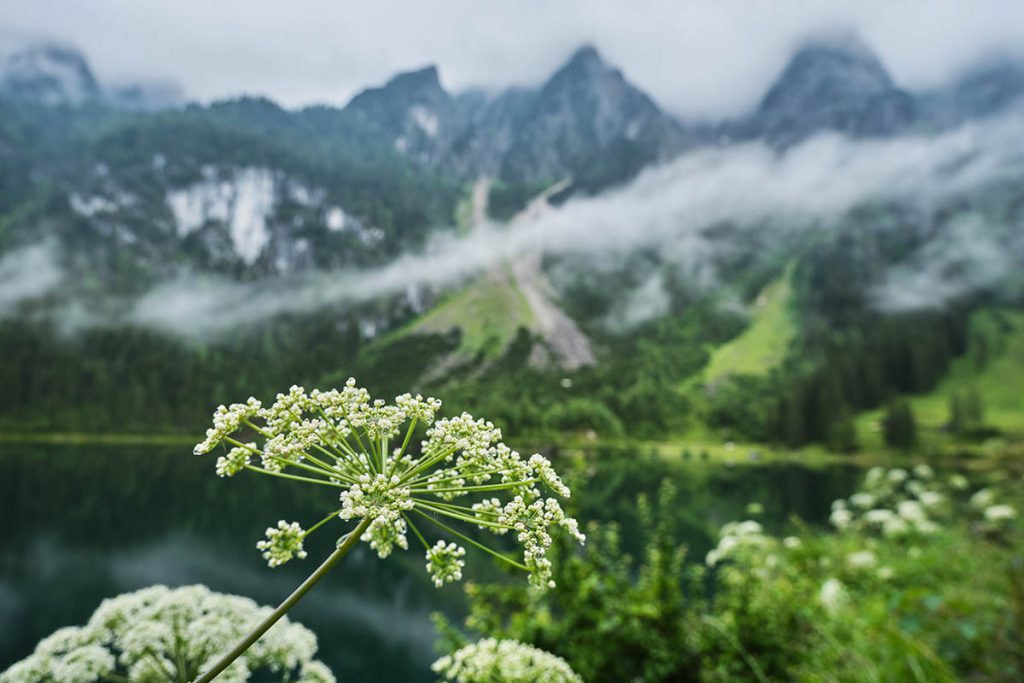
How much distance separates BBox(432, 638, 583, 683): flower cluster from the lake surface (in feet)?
13.0

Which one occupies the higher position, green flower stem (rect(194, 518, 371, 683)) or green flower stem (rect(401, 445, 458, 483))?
green flower stem (rect(401, 445, 458, 483))

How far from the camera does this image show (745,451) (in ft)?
414

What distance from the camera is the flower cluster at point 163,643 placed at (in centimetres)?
281

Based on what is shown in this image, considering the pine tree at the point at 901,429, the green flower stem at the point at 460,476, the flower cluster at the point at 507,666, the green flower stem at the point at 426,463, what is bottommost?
the pine tree at the point at 901,429

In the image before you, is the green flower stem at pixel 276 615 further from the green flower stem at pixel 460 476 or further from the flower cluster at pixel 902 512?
the flower cluster at pixel 902 512

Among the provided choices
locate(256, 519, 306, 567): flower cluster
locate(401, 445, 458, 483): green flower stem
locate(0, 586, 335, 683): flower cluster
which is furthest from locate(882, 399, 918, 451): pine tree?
locate(256, 519, 306, 567): flower cluster

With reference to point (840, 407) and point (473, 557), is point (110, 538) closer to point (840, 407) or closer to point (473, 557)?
point (473, 557)

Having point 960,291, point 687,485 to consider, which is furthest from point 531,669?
point 960,291

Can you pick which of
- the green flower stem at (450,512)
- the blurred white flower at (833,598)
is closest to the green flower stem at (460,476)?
the green flower stem at (450,512)

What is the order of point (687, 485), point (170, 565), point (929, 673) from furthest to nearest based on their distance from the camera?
point (687, 485), point (170, 565), point (929, 673)

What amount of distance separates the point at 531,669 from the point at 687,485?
73170 mm

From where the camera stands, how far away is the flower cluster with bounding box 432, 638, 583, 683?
2994 mm

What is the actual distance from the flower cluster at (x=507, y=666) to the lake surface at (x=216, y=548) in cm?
396

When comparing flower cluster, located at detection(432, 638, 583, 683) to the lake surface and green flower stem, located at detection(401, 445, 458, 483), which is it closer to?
green flower stem, located at detection(401, 445, 458, 483)
